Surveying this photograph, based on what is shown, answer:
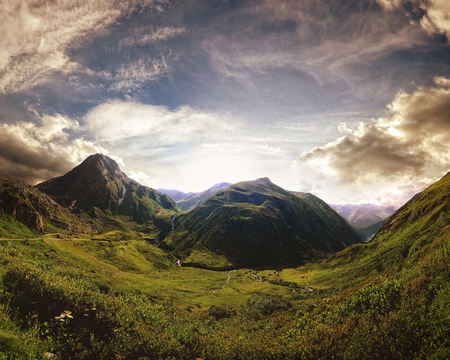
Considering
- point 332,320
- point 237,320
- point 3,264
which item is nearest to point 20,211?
point 3,264

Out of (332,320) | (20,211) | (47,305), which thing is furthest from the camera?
(20,211)

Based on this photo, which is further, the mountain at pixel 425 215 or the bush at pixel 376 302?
the mountain at pixel 425 215

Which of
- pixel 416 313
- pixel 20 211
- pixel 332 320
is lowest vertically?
pixel 332 320

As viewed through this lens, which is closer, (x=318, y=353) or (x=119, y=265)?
(x=318, y=353)

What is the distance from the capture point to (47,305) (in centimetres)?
2809

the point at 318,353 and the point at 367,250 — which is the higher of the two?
the point at 318,353

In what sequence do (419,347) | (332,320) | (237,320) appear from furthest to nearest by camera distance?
1. (237,320)
2. (332,320)
3. (419,347)

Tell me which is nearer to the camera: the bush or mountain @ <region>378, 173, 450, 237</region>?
the bush

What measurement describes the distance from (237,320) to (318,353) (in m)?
37.3

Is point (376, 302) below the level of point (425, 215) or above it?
below

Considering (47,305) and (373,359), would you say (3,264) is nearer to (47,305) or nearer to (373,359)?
(47,305)

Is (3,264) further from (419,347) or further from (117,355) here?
(419,347)

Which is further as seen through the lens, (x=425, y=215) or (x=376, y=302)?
(x=425, y=215)

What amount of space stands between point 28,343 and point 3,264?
2021 centimetres
